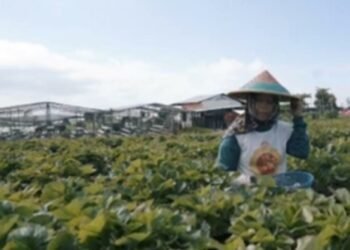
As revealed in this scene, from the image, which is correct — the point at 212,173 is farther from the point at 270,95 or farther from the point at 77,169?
the point at 77,169

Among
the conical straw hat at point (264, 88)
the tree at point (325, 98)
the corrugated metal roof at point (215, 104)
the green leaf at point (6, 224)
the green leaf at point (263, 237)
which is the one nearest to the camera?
the green leaf at point (6, 224)

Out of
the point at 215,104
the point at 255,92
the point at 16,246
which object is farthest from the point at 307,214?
the point at 215,104

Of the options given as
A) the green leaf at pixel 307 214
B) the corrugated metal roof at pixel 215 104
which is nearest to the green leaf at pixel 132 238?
the green leaf at pixel 307 214

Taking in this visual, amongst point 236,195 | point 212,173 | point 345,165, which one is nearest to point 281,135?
point 212,173

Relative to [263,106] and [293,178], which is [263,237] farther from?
[263,106]

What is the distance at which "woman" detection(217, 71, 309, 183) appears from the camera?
3727 mm

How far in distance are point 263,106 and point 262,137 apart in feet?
0.65

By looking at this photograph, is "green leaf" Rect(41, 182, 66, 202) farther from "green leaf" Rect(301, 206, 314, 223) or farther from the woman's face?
the woman's face

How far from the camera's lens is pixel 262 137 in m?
3.75

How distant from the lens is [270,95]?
12.0 ft

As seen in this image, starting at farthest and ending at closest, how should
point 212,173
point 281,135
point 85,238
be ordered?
1. point 281,135
2. point 212,173
3. point 85,238

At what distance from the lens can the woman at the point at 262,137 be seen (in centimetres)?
373

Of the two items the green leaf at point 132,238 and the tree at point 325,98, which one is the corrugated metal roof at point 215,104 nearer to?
the tree at point 325,98

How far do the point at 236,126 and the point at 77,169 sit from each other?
1262mm
